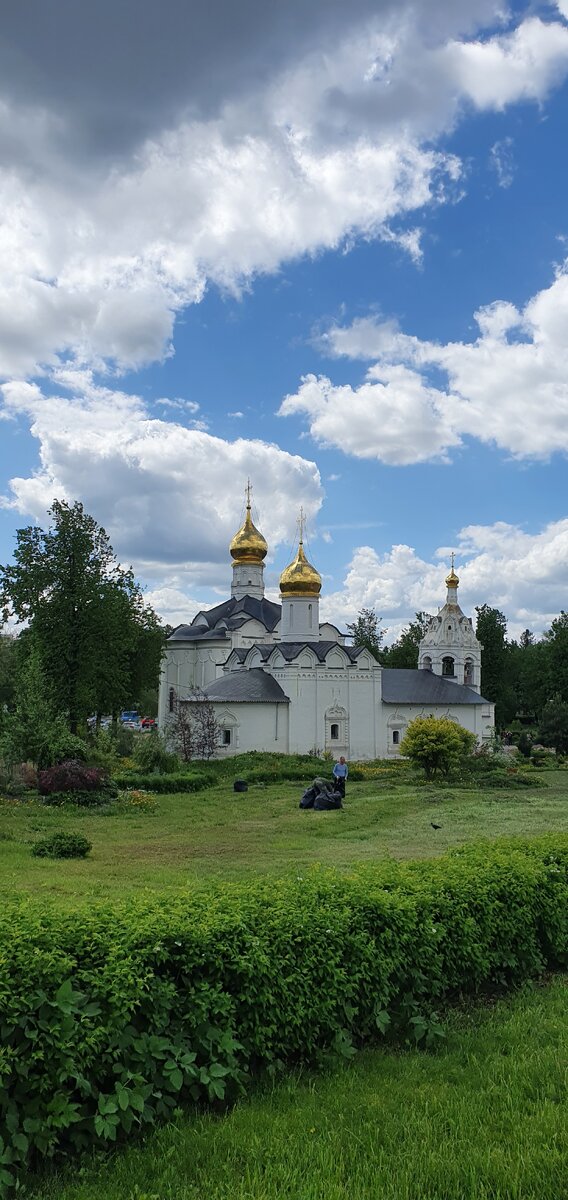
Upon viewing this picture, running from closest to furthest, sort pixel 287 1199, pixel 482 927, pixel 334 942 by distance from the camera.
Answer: pixel 287 1199
pixel 334 942
pixel 482 927

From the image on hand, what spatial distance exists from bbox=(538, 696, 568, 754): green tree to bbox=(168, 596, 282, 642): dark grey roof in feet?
46.9

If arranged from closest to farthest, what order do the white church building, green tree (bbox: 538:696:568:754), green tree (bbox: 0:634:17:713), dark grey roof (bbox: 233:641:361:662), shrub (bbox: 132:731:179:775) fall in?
shrub (bbox: 132:731:179:775), the white church building, dark grey roof (bbox: 233:641:361:662), green tree (bbox: 538:696:568:754), green tree (bbox: 0:634:17:713)

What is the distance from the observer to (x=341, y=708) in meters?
37.9

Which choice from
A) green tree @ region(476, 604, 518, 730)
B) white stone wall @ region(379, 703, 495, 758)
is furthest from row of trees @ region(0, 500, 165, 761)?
green tree @ region(476, 604, 518, 730)

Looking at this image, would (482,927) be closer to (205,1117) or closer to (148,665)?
Answer: (205,1117)

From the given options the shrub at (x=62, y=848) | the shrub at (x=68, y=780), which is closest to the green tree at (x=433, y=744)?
the shrub at (x=68, y=780)

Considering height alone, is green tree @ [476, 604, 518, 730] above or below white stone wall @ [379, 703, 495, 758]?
above

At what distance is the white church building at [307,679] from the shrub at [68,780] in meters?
13.0

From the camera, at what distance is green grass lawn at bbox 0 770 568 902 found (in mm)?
11172

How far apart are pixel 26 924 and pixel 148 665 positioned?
36.0 metres

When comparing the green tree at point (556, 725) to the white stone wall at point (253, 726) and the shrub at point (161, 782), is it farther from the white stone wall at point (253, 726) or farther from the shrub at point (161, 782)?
the shrub at point (161, 782)

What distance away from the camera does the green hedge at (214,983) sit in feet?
13.0

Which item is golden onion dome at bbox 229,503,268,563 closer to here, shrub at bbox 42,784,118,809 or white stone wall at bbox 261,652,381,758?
white stone wall at bbox 261,652,381,758

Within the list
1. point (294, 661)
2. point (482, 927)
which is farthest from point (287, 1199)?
point (294, 661)
